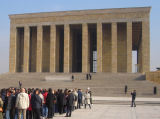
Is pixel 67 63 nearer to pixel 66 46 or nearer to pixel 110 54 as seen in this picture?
pixel 66 46

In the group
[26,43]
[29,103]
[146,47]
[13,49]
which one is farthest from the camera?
[13,49]

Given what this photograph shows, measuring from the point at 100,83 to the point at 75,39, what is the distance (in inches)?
721

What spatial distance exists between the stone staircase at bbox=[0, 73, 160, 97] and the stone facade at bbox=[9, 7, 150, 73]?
491 centimetres

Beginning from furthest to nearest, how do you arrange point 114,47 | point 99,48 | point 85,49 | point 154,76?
point 85,49, point 99,48, point 114,47, point 154,76

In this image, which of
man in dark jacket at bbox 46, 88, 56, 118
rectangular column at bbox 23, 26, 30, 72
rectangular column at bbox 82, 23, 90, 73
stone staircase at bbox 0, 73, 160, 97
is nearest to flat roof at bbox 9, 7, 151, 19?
rectangular column at bbox 82, 23, 90, 73

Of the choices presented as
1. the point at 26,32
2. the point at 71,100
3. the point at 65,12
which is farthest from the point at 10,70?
the point at 71,100

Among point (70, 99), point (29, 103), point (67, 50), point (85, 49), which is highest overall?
point (85, 49)

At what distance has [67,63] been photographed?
42.4 metres

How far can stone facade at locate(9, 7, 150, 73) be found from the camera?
40.6m

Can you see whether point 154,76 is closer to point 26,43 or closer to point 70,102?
point 70,102

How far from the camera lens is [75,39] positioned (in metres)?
49.0

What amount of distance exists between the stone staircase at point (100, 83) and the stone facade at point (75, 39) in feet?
16.1

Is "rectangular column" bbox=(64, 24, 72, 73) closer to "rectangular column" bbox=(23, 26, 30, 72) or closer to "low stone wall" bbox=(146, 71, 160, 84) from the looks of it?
"rectangular column" bbox=(23, 26, 30, 72)

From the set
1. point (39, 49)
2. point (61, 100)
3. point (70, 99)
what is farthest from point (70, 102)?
point (39, 49)
